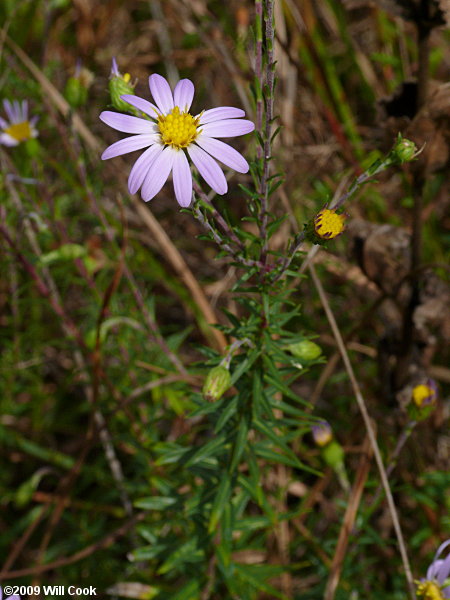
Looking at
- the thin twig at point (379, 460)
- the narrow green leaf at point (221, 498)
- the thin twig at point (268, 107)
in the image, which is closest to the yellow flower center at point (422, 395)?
the thin twig at point (379, 460)

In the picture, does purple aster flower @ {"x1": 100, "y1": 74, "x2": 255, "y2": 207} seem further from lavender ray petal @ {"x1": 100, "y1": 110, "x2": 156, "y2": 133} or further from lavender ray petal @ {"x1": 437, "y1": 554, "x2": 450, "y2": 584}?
lavender ray petal @ {"x1": 437, "y1": 554, "x2": 450, "y2": 584}

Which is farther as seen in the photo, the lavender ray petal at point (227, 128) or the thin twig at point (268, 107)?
the lavender ray petal at point (227, 128)

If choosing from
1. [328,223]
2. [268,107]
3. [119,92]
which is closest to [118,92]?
[119,92]

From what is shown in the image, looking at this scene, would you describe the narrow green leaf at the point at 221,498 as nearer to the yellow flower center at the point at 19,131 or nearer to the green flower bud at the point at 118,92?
the green flower bud at the point at 118,92

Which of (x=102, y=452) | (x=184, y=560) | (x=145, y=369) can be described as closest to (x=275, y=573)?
(x=184, y=560)

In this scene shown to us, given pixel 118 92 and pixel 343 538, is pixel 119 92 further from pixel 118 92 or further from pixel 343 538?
pixel 343 538

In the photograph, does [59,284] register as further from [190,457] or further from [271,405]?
[271,405]
